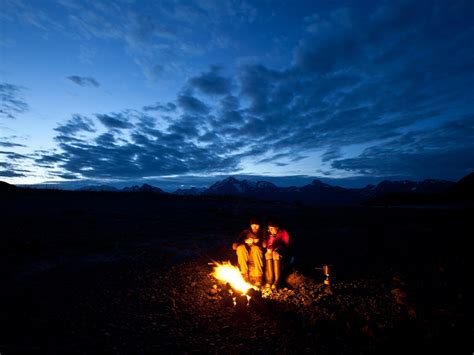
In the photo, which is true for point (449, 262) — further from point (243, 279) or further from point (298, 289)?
point (243, 279)

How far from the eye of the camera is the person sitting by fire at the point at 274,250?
26.1 ft

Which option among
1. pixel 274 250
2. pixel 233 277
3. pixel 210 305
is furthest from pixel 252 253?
pixel 210 305

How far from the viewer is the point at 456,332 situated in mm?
5383

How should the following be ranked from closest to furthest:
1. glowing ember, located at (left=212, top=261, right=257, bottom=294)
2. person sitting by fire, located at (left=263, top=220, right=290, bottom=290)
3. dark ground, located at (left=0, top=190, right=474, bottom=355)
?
dark ground, located at (left=0, top=190, right=474, bottom=355)
glowing ember, located at (left=212, top=261, right=257, bottom=294)
person sitting by fire, located at (left=263, top=220, right=290, bottom=290)

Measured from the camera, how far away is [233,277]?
805 cm

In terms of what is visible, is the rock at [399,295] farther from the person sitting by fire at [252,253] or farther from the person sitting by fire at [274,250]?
the person sitting by fire at [252,253]

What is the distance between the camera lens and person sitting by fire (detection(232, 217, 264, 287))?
802cm

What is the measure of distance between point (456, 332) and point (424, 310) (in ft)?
2.74

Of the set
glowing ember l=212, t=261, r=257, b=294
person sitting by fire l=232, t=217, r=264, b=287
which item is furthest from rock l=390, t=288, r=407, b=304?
glowing ember l=212, t=261, r=257, b=294

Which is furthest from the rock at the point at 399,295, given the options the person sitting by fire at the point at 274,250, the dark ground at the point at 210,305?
the person sitting by fire at the point at 274,250

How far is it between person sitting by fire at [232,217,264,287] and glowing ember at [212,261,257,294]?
238mm

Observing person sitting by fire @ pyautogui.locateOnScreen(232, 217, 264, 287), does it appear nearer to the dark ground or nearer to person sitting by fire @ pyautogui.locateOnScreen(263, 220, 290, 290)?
person sitting by fire @ pyautogui.locateOnScreen(263, 220, 290, 290)

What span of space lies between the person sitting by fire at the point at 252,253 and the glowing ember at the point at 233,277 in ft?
0.78

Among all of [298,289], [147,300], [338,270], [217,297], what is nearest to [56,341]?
[147,300]
